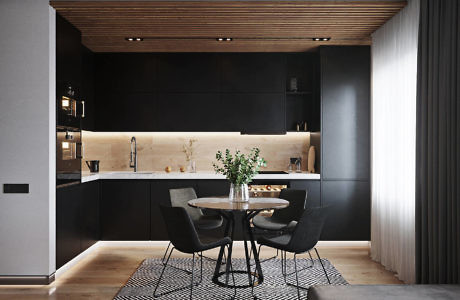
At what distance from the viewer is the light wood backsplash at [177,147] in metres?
5.91

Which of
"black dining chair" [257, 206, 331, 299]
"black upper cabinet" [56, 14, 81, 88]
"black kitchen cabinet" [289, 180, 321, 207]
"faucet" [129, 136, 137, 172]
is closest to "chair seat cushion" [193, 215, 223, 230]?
"black dining chair" [257, 206, 331, 299]

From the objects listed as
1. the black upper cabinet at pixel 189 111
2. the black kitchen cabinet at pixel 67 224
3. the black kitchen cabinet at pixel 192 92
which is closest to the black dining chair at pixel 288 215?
the black kitchen cabinet at pixel 192 92

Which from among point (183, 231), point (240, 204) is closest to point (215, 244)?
point (183, 231)

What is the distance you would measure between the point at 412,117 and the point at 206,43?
2.65 meters

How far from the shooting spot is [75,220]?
14.4 ft

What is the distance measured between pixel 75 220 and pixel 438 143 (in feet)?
12.2

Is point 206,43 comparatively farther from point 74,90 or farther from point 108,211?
point 108,211

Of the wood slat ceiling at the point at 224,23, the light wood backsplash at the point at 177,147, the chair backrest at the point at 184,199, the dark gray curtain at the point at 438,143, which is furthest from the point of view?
the light wood backsplash at the point at 177,147

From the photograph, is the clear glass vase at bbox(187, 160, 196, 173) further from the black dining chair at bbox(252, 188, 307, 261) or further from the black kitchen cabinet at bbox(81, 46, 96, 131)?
the black dining chair at bbox(252, 188, 307, 261)

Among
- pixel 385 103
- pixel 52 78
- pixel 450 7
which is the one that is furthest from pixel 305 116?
pixel 52 78

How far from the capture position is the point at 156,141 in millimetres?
5977

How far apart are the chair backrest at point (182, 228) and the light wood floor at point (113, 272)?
34.0 inches

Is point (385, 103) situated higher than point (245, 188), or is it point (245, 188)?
point (385, 103)

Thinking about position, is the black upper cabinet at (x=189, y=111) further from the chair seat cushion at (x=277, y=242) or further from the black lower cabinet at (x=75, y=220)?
the chair seat cushion at (x=277, y=242)
